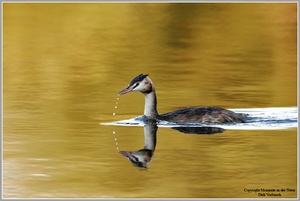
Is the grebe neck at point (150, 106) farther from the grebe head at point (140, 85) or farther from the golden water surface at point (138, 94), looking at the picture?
the golden water surface at point (138, 94)

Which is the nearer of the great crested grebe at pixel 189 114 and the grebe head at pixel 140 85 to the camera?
the great crested grebe at pixel 189 114

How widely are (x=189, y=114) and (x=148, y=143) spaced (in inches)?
60.0

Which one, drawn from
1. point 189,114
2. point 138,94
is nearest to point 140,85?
point 189,114

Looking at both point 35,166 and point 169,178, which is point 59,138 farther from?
point 169,178

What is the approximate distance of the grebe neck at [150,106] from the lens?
1484 cm

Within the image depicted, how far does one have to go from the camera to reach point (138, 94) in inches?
682

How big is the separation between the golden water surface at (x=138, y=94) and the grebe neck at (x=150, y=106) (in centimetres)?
45

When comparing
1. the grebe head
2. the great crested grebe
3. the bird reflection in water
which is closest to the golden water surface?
the bird reflection in water

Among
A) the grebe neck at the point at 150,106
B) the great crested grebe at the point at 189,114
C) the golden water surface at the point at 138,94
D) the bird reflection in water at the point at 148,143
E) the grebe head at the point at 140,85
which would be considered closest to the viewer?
the golden water surface at the point at 138,94

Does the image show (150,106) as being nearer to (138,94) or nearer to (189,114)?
(189,114)

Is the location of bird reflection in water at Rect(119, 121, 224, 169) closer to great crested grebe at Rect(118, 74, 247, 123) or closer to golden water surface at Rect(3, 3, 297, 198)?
golden water surface at Rect(3, 3, 297, 198)

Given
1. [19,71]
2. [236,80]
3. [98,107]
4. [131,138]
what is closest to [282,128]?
[131,138]

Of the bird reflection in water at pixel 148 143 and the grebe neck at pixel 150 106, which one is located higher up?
the grebe neck at pixel 150 106

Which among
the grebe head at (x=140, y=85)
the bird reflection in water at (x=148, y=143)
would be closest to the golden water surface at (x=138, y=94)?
the bird reflection in water at (x=148, y=143)
